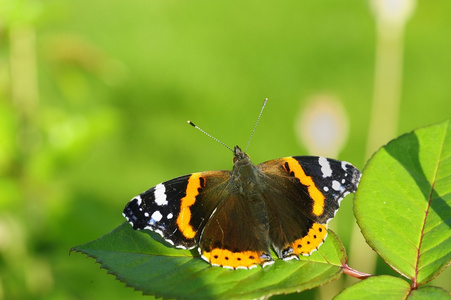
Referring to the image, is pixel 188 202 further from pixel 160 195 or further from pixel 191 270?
pixel 191 270

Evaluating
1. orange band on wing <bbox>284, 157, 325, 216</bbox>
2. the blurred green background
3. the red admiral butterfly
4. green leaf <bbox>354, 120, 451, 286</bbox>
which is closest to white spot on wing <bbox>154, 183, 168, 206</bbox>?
the red admiral butterfly

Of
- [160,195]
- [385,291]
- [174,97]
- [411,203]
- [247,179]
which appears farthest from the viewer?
[174,97]

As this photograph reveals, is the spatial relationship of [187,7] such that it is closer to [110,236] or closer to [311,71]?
[311,71]

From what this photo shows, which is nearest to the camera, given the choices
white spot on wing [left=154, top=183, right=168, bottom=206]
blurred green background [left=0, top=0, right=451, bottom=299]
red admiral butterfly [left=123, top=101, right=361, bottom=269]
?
red admiral butterfly [left=123, top=101, right=361, bottom=269]

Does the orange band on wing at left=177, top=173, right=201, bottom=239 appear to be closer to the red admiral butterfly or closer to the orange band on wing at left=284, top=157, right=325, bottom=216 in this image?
the red admiral butterfly

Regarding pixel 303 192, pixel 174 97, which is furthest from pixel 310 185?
pixel 174 97

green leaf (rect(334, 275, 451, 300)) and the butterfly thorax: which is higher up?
the butterfly thorax

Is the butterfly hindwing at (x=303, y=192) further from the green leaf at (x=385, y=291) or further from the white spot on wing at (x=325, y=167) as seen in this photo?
the green leaf at (x=385, y=291)
